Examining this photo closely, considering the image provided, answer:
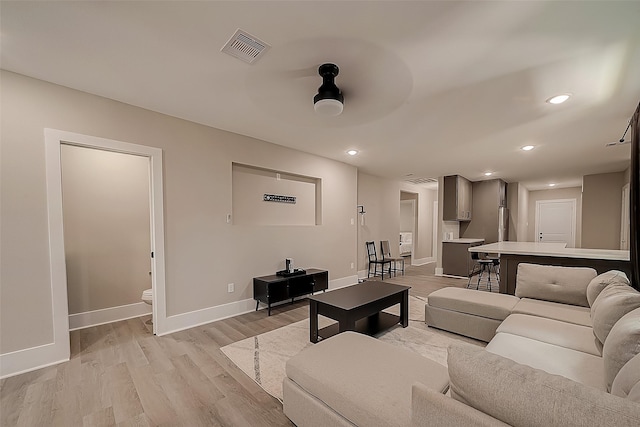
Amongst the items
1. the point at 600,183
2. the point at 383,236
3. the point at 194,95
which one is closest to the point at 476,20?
the point at 194,95

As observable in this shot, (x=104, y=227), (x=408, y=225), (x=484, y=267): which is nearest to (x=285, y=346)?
(x=104, y=227)

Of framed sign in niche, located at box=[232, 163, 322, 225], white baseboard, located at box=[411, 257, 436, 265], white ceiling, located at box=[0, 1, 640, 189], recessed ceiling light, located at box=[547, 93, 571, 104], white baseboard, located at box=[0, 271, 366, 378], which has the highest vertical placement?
white ceiling, located at box=[0, 1, 640, 189]

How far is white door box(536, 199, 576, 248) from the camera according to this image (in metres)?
8.50

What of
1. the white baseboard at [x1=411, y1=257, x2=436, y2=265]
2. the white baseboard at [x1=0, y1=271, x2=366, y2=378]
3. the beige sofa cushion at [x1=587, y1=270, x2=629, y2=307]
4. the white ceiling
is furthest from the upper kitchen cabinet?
the beige sofa cushion at [x1=587, y1=270, x2=629, y2=307]

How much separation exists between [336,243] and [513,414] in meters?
4.54

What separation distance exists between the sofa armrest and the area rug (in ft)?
4.52

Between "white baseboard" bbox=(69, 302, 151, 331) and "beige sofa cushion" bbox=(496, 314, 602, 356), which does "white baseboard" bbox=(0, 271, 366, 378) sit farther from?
"beige sofa cushion" bbox=(496, 314, 602, 356)

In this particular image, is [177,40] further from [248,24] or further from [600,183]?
[600,183]

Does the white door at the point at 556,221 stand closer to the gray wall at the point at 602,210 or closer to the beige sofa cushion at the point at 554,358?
the gray wall at the point at 602,210

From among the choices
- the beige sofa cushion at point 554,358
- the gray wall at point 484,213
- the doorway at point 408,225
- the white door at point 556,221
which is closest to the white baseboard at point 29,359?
the beige sofa cushion at point 554,358

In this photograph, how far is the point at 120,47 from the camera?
1.94m

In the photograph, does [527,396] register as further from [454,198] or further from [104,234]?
[454,198]

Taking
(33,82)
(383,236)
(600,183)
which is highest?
(33,82)

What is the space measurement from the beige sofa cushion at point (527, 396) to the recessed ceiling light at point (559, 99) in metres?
2.85
